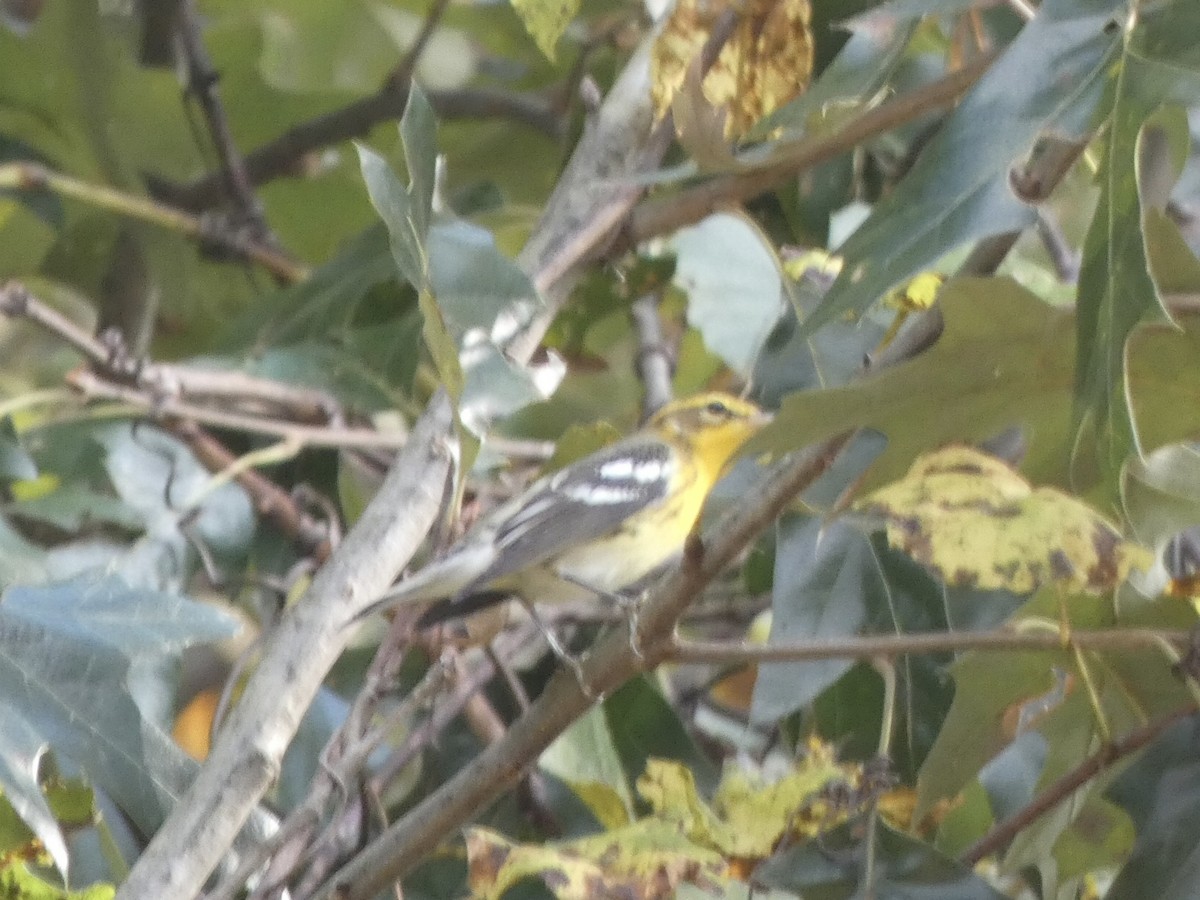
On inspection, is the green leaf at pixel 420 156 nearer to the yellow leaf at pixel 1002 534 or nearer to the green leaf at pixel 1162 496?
the yellow leaf at pixel 1002 534

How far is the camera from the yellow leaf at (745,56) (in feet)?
3.20

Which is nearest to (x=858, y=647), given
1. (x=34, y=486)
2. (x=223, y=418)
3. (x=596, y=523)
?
(x=596, y=523)

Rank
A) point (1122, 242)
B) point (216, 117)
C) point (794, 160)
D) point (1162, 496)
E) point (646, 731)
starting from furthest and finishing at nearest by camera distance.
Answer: point (216, 117)
point (646, 731)
point (794, 160)
point (1162, 496)
point (1122, 242)

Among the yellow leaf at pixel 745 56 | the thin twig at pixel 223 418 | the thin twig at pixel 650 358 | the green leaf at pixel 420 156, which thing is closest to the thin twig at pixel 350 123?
the thin twig at pixel 650 358

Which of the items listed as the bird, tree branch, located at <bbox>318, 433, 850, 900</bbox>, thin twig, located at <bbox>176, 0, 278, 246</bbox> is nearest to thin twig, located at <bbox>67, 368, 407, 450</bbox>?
the bird

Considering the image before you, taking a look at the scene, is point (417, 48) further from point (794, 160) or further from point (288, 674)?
point (288, 674)

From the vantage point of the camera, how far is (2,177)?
4.11ft

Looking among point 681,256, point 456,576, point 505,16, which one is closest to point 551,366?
point 456,576

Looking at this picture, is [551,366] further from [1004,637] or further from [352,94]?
[352,94]

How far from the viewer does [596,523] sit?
1153 millimetres

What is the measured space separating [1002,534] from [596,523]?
53 centimetres

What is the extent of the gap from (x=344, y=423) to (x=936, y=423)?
2.29 feet

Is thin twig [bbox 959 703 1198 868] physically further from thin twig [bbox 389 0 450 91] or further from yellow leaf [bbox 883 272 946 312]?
thin twig [bbox 389 0 450 91]

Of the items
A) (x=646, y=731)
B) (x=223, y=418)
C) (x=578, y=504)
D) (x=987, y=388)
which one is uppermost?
(x=987, y=388)
